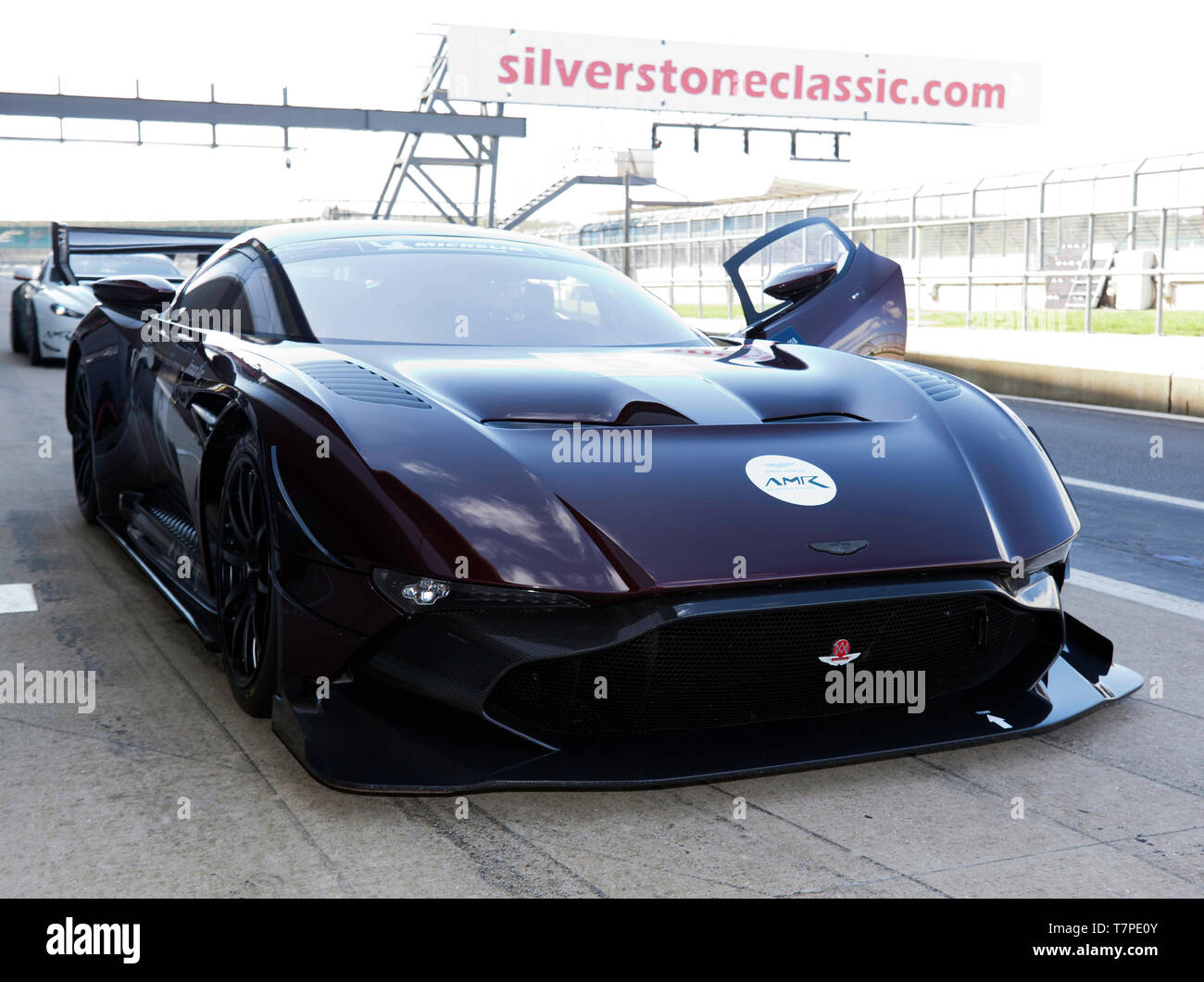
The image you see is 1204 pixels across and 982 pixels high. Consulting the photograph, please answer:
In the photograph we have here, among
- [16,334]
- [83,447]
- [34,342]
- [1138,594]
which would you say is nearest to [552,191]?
[16,334]

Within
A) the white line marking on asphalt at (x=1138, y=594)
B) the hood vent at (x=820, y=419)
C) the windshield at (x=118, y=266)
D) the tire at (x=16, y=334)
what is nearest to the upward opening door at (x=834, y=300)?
the white line marking on asphalt at (x=1138, y=594)

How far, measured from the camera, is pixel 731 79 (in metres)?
33.2

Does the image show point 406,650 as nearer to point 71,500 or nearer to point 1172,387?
point 71,500

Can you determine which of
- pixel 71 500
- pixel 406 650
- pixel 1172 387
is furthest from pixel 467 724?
pixel 1172 387

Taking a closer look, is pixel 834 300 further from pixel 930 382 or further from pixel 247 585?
pixel 247 585

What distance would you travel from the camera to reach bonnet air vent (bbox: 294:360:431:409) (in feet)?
9.46

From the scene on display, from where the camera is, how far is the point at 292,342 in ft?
11.4

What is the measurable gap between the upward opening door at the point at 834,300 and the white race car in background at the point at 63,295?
8.86 metres

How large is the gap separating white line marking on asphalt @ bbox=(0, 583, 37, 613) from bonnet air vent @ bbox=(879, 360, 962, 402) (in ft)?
8.99

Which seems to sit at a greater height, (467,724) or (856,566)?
(856,566)

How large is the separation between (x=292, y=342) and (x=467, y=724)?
4.51 feet

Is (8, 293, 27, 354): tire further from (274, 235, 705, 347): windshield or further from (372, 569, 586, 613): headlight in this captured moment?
(372, 569, 586, 613): headlight

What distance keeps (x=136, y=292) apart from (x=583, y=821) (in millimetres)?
2878

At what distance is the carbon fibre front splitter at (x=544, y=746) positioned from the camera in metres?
2.44
